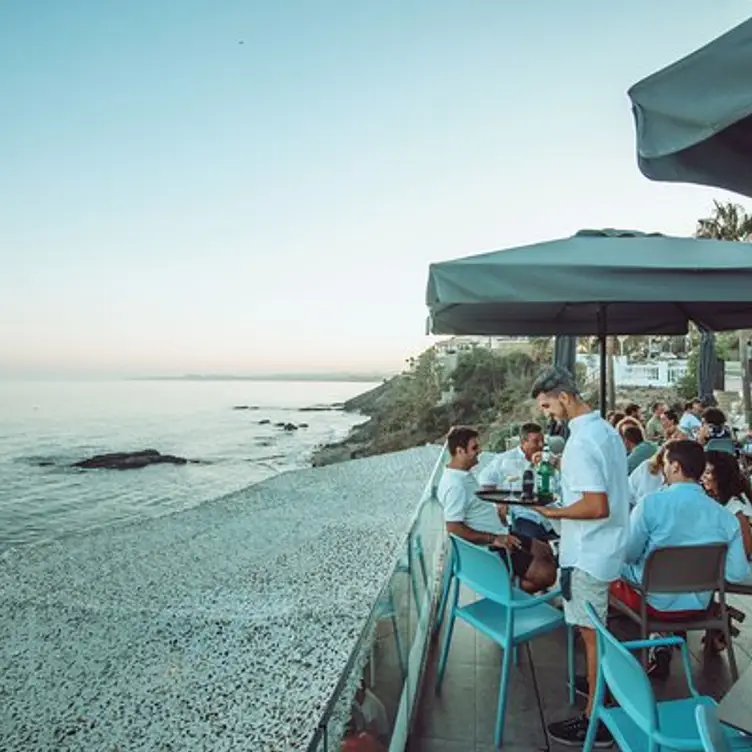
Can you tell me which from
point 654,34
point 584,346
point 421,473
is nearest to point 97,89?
point 654,34

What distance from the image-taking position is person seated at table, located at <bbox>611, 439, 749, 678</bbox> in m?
2.47

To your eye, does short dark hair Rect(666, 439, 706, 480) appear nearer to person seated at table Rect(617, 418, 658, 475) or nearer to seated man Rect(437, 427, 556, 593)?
seated man Rect(437, 427, 556, 593)

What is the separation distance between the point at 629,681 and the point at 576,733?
38.5 inches

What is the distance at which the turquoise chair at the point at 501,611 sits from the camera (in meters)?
2.47

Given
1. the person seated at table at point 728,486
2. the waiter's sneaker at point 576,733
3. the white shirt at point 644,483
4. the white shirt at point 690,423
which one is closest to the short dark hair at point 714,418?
the white shirt at point 690,423

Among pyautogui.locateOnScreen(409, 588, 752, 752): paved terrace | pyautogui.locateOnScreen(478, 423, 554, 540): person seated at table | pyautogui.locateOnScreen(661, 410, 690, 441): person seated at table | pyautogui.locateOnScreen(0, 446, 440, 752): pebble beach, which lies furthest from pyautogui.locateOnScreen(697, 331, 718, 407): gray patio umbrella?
pyautogui.locateOnScreen(409, 588, 752, 752): paved terrace

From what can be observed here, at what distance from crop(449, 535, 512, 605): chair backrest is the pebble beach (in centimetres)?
44

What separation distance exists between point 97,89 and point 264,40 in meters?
5.24

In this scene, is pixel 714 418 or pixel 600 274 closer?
pixel 600 274

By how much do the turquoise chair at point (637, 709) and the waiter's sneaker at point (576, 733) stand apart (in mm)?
455

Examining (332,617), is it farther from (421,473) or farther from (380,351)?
(380,351)

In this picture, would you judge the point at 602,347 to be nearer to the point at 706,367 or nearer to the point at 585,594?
the point at 585,594

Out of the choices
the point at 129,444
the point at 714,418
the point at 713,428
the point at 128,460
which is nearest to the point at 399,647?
the point at 713,428

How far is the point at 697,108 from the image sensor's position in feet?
3.29
